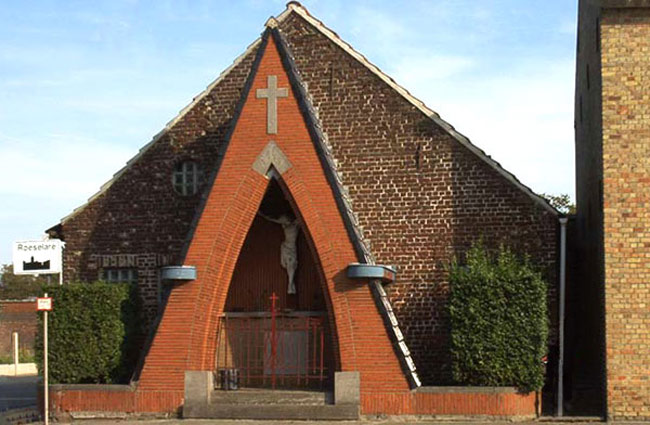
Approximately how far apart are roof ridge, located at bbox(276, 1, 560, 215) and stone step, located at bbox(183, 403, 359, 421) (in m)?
6.07

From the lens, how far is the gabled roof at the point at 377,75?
72.8 ft

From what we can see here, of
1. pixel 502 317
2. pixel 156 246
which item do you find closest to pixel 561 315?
pixel 502 317

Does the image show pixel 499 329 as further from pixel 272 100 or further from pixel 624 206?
pixel 272 100

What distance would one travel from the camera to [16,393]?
3184 centimetres

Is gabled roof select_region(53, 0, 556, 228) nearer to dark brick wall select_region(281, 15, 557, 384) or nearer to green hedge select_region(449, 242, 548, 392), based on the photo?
dark brick wall select_region(281, 15, 557, 384)

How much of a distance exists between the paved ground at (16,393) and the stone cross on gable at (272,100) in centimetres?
853

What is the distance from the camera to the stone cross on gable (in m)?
21.2

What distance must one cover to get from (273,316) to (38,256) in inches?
210

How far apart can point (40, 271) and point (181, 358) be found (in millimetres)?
3879

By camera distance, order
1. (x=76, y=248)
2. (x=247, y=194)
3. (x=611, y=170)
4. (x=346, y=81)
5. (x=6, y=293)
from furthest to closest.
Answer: (x=6, y=293), (x=76, y=248), (x=346, y=81), (x=247, y=194), (x=611, y=170)

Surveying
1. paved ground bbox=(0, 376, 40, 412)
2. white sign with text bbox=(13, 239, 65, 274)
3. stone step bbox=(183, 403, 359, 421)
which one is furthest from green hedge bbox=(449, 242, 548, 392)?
paved ground bbox=(0, 376, 40, 412)

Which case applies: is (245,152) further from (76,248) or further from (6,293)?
(6,293)

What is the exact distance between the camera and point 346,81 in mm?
23562

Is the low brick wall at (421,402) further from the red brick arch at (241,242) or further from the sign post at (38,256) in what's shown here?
the sign post at (38,256)
